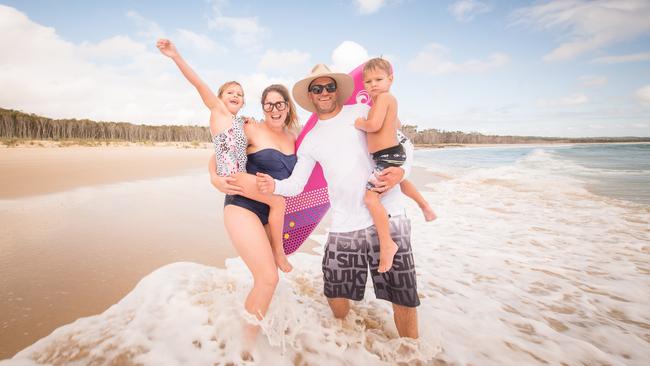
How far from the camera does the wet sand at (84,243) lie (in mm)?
2721

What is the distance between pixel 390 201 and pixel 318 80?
45.6 inches

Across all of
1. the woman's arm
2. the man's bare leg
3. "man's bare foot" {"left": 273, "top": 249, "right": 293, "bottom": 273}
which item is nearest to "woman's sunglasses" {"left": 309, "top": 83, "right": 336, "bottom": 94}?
the woman's arm

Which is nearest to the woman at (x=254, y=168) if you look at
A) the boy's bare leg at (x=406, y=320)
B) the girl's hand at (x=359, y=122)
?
the girl's hand at (x=359, y=122)

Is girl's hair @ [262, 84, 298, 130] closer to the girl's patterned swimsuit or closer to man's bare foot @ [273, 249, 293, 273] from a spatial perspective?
the girl's patterned swimsuit

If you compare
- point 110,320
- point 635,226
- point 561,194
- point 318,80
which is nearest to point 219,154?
point 318,80

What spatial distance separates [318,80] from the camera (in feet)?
8.04

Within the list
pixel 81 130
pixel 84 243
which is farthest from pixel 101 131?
pixel 84 243

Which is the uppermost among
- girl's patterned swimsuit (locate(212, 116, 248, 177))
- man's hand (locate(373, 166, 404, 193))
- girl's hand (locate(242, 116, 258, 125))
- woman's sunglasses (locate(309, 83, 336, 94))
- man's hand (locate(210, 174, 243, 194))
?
woman's sunglasses (locate(309, 83, 336, 94))

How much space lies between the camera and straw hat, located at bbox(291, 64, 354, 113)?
2414 mm

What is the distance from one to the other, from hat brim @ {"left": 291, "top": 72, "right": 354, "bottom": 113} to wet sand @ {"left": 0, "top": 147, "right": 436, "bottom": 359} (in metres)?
2.50

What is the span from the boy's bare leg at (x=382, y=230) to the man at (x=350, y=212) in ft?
0.34

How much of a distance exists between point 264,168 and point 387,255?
48.9 inches

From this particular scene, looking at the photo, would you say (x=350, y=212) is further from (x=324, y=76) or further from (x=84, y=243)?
(x=84, y=243)

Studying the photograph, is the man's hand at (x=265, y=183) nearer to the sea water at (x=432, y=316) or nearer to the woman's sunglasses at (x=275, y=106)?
the woman's sunglasses at (x=275, y=106)
